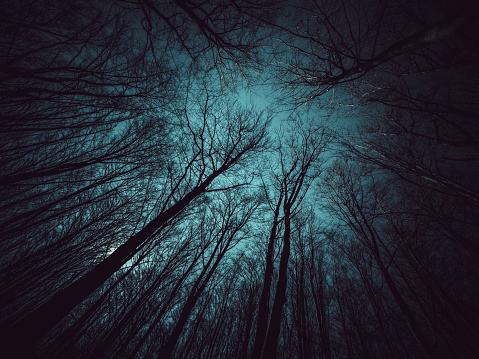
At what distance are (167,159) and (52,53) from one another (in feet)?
12.0

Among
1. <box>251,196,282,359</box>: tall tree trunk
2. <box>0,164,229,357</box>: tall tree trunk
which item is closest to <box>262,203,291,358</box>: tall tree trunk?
<box>251,196,282,359</box>: tall tree trunk

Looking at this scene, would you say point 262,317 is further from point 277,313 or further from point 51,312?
point 51,312

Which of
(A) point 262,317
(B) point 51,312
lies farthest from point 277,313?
(B) point 51,312

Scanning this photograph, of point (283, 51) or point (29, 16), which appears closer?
point (29, 16)

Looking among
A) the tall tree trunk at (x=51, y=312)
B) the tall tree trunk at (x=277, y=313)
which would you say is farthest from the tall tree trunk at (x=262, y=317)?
the tall tree trunk at (x=51, y=312)

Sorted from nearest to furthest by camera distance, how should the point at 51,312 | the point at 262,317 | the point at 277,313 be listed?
1. the point at 51,312
2. the point at 277,313
3. the point at 262,317

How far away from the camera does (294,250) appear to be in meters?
7.99

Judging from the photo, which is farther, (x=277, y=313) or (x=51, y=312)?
(x=277, y=313)

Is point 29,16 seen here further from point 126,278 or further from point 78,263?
point 126,278

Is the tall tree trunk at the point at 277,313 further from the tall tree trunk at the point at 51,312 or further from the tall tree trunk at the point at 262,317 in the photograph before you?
the tall tree trunk at the point at 51,312

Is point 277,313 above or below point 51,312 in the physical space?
above

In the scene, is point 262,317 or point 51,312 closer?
point 51,312

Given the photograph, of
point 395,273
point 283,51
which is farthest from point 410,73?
point 395,273

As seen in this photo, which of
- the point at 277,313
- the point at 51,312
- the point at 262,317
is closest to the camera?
the point at 51,312
